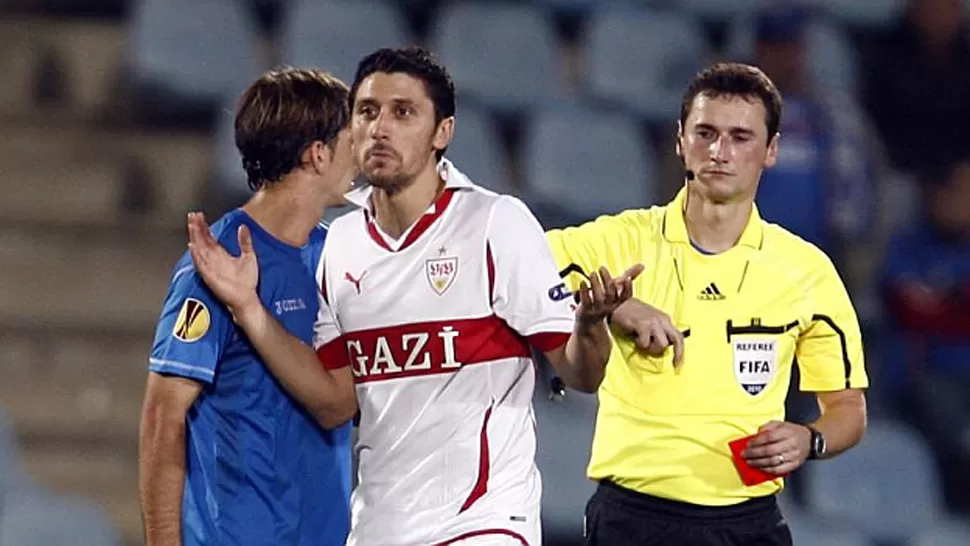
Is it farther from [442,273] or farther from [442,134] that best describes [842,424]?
[442,134]

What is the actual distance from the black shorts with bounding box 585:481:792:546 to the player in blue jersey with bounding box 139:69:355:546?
62 centimetres

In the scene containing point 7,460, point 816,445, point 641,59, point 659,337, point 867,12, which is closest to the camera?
point 659,337

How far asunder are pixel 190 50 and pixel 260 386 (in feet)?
14.5

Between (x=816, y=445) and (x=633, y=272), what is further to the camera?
(x=816, y=445)

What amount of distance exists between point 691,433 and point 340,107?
1065 millimetres

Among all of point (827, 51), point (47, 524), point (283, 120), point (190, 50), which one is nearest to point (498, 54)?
point (190, 50)

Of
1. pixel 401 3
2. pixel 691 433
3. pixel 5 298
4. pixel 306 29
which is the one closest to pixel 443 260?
pixel 691 433

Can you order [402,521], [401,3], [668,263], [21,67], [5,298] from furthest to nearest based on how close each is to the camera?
[401,3] → [21,67] → [5,298] → [668,263] → [402,521]

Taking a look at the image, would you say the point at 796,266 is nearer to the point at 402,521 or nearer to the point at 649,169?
the point at 402,521

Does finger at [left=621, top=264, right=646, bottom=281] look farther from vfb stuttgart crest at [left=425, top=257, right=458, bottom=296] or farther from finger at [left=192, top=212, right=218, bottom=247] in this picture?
finger at [left=192, top=212, right=218, bottom=247]

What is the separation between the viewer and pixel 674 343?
4285 millimetres

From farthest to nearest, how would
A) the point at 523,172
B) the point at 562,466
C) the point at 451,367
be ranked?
the point at 523,172
the point at 562,466
the point at 451,367

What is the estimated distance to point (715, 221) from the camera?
452cm

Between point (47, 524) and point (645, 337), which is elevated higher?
point (645, 337)
